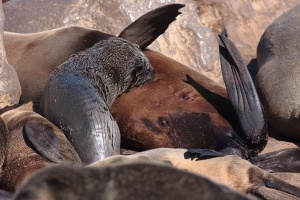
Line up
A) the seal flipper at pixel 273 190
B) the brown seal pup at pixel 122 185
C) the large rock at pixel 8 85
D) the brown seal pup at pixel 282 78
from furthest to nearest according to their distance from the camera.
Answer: the brown seal pup at pixel 282 78, the large rock at pixel 8 85, the seal flipper at pixel 273 190, the brown seal pup at pixel 122 185

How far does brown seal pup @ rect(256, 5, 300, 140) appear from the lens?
643cm

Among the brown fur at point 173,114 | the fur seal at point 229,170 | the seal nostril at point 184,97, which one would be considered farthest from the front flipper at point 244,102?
the fur seal at point 229,170

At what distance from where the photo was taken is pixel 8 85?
546 cm

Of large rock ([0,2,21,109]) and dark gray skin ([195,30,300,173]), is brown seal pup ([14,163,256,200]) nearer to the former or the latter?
dark gray skin ([195,30,300,173])

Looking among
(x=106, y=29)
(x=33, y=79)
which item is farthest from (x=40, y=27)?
(x=33, y=79)

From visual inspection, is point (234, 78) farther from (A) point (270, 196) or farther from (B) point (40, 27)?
(B) point (40, 27)

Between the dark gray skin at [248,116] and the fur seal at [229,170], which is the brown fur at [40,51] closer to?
the dark gray skin at [248,116]

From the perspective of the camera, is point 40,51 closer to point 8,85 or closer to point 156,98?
point 8,85

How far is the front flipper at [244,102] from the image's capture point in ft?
17.0

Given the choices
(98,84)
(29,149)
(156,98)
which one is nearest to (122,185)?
(29,149)

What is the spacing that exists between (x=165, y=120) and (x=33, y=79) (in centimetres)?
126

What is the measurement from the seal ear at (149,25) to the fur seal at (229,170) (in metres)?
2.26

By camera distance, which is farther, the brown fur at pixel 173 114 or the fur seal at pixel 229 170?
the brown fur at pixel 173 114

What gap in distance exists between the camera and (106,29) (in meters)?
7.09
